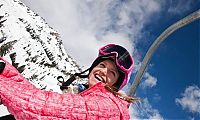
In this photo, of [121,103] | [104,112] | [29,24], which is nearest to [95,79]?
[121,103]

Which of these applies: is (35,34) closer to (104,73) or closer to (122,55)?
(122,55)

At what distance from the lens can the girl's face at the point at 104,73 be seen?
1.97 meters

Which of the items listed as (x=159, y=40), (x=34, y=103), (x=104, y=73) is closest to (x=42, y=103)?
(x=34, y=103)

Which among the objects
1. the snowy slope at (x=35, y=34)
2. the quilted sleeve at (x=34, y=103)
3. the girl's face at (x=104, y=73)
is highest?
the snowy slope at (x=35, y=34)

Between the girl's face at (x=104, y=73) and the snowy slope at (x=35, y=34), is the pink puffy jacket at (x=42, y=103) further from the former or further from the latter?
the snowy slope at (x=35, y=34)

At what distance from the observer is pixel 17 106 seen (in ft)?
4.67

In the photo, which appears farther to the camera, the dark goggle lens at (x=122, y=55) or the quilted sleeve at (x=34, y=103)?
the dark goggle lens at (x=122, y=55)

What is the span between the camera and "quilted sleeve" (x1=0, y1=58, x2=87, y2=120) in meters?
1.41

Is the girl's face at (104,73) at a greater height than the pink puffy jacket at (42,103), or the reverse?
the girl's face at (104,73)

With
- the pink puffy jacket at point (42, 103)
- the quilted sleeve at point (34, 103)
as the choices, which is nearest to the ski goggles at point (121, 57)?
the pink puffy jacket at point (42, 103)

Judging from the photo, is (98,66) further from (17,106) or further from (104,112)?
(17,106)

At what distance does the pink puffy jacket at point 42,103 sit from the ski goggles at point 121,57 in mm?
491

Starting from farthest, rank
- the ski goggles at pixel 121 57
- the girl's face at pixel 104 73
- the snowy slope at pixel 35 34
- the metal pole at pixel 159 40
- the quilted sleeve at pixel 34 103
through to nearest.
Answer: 1. the snowy slope at pixel 35 34
2. the metal pole at pixel 159 40
3. the ski goggles at pixel 121 57
4. the girl's face at pixel 104 73
5. the quilted sleeve at pixel 34 103

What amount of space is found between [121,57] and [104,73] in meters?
0.17
